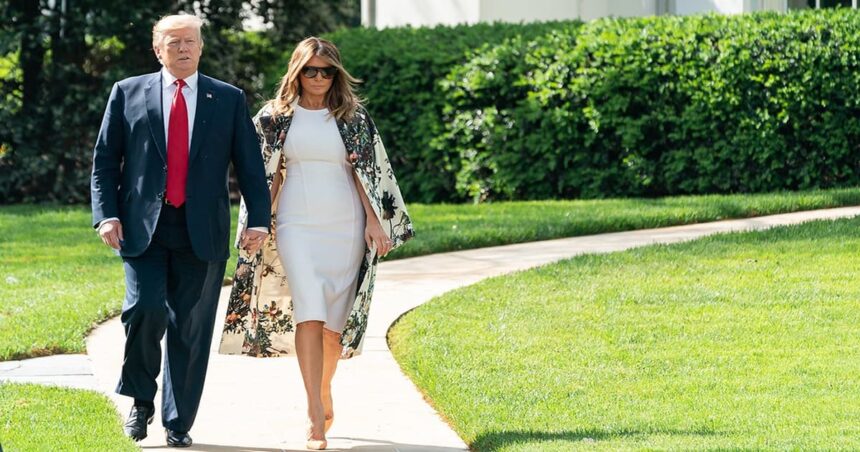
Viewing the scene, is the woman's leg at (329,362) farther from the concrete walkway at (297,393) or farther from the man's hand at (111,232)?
the man's hand at (111,232)

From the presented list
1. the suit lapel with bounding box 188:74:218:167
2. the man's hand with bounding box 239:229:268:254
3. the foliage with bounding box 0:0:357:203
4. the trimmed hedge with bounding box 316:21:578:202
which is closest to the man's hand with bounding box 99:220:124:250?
the suit lapel with bounding box 188:74:218:167

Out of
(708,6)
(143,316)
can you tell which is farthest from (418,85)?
(143,316)

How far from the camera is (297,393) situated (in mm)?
7160

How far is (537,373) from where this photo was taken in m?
7.19

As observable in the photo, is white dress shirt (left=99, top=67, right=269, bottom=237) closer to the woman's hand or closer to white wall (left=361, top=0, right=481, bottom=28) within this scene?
the woman's hand

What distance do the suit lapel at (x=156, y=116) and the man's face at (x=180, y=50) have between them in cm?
11

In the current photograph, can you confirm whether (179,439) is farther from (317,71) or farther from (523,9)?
(523,9)

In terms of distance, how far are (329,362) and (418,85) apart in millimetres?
9812

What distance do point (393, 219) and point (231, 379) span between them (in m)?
1.68

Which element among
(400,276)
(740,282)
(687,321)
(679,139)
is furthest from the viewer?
(679,139)

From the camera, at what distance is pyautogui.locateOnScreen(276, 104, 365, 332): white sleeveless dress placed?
242 inches

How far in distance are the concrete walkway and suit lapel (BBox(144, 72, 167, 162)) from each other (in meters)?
1.27

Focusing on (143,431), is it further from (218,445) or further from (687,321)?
(687,321)

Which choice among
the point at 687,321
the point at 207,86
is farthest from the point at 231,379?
the point at 687,321
